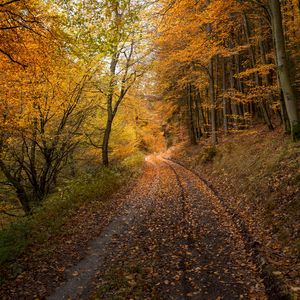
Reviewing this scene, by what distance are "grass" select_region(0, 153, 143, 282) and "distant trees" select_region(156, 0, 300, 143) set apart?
845 centimetres

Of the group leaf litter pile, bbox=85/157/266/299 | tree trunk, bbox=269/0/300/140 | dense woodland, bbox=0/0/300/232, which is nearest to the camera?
leaf litter pile, bbox=85/157/266/299

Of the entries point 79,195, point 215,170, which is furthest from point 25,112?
point 215,170

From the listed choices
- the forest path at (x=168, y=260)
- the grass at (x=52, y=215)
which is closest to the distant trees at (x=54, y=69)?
the grass at (x=52, y=215)

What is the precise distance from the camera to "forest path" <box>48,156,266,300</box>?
5379 mm

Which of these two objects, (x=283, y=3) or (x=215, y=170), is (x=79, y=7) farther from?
(x=283, y=3)

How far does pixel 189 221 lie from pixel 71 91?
780 centimetres

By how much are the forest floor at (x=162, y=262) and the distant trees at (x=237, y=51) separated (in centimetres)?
582

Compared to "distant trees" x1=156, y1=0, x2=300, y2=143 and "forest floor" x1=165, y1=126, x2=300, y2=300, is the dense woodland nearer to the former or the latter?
"distant trees" x1=156, y1=0, x2=300, y2=143

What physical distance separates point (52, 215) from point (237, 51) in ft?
45.6

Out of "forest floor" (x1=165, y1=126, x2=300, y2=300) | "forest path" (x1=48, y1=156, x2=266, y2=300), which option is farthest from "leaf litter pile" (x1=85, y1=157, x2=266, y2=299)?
"forest floor" (x1=165, y1=126, x2=300, y2=300)

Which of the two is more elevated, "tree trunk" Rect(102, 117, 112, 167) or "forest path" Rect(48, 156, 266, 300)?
"tree trunk" Rect(102, 117, 112, 167)

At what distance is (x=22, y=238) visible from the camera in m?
7.91

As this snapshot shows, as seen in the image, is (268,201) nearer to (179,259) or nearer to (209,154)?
(179,259)

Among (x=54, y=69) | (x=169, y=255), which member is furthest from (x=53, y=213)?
(x=54, y=69)
